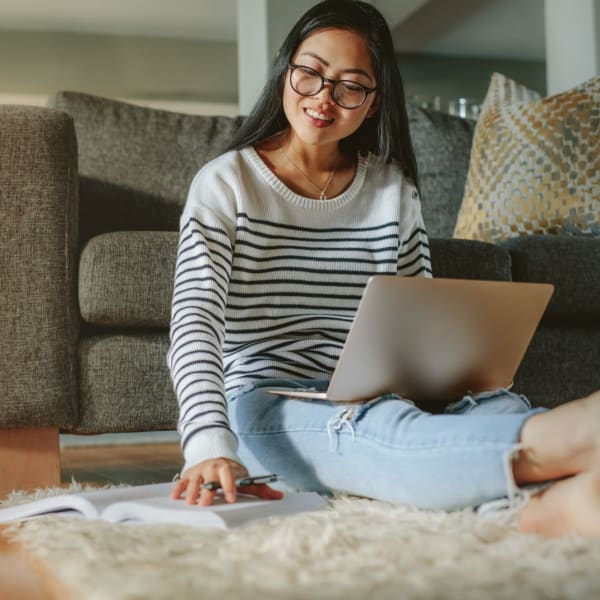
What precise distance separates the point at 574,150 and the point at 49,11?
4.07m

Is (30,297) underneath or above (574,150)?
underneath

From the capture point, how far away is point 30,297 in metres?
1.65

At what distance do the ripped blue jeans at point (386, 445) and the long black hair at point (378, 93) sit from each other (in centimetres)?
46

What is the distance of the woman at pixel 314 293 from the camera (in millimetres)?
1080

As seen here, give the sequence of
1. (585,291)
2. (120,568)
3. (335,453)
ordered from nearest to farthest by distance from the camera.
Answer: (120,568) < (335,453) < (585,291)

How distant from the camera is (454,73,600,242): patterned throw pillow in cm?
218

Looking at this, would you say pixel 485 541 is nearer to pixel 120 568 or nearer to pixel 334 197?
pixel 120 568

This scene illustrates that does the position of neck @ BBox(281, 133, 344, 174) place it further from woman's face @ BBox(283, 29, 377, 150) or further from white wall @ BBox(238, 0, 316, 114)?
white wall @ BBox(238, 0, 316, 114)

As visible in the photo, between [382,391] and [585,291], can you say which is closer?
[382,391]

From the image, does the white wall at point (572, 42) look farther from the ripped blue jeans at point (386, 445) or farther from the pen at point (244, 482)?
the pen at point (244, 482)

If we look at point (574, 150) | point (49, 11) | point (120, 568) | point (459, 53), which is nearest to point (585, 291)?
point (574, 150)

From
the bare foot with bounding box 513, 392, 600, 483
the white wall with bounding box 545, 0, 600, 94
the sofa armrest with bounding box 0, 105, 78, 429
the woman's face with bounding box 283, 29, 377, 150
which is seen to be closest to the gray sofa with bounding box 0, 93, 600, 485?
the sofa armrest with bounding box 0, 105, 78, 429

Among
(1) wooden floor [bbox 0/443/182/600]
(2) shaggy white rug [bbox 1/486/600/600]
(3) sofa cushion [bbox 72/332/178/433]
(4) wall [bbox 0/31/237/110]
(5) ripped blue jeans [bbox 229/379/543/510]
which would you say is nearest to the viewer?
(2) shaggy white rug [bbox 1/486/600/600]

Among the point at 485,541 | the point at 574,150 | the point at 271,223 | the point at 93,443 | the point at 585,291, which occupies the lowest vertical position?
the point at 93,443
